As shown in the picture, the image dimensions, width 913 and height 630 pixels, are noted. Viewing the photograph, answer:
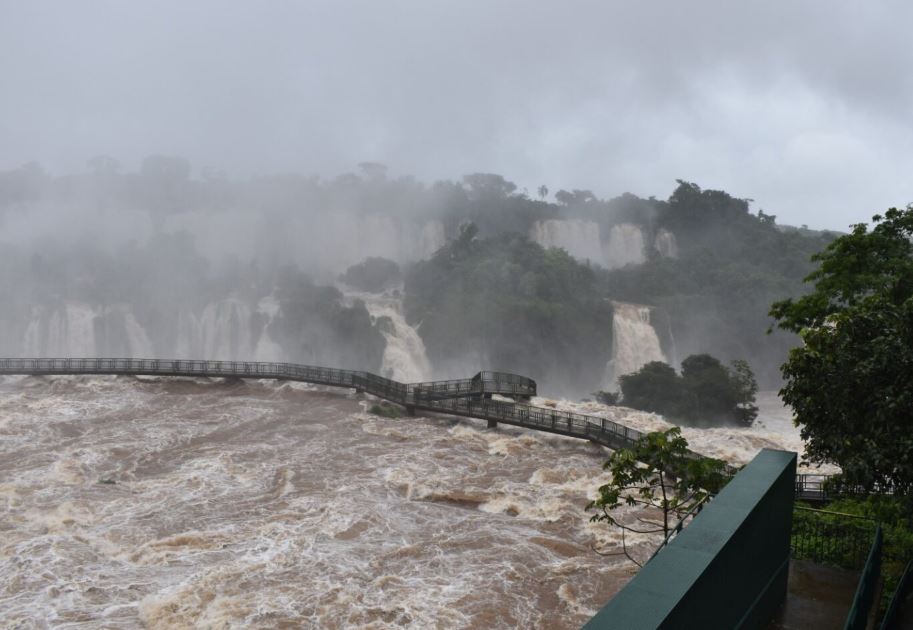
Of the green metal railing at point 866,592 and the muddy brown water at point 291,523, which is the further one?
the muddy brown water at point 291,523

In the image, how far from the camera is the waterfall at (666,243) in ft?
274

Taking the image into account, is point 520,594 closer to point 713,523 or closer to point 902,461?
point 902,461

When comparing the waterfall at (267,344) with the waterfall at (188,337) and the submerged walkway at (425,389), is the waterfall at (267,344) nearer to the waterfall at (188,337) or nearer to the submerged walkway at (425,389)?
the waterfall at (188,337)

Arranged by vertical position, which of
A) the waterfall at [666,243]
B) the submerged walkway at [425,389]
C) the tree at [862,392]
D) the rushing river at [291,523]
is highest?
the waterfall at [666,243]

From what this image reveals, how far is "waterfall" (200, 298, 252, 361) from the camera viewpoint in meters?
52.0

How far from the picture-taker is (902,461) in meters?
8.55

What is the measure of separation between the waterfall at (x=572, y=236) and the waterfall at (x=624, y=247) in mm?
1323

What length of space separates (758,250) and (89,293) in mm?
70797

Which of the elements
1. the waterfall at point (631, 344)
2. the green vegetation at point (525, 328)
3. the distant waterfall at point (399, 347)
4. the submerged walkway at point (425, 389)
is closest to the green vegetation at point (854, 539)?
the submerged walkway at point (425, 389)

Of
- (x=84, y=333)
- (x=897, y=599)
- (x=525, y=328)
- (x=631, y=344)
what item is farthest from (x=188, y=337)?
(x=897, y=599)

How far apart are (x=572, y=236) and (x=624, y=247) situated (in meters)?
6.82

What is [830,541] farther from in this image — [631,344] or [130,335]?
[130,335]

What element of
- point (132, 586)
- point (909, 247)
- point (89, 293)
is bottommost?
point (132, 586)

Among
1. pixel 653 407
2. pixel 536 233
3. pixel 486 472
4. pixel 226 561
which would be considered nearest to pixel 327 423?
pixel 486 472
